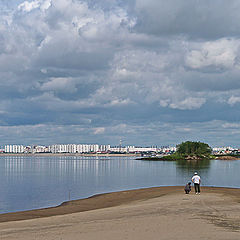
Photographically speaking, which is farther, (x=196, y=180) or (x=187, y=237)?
(x=196, y=180)

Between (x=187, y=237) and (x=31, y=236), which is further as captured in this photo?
(x=31, y=236)

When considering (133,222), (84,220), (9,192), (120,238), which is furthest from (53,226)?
(9,192)

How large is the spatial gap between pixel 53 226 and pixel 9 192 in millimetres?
35965

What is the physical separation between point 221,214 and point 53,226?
35.6 feet

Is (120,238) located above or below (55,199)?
above

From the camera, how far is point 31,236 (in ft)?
62.1

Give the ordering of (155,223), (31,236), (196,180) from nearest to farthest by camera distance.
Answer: (31,236), (155,223), (196,180)

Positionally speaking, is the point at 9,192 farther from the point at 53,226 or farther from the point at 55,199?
the point at 53,226

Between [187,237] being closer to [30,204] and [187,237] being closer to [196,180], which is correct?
[196,180]

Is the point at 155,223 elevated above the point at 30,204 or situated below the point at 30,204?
above

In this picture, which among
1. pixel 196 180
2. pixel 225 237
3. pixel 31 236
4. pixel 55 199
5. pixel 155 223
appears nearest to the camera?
pixel 225 237

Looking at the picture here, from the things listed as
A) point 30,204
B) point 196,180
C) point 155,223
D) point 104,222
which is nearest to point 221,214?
point 155,223

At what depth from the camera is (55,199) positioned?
154ft

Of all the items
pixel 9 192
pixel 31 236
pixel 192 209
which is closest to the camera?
pixel 31 236
